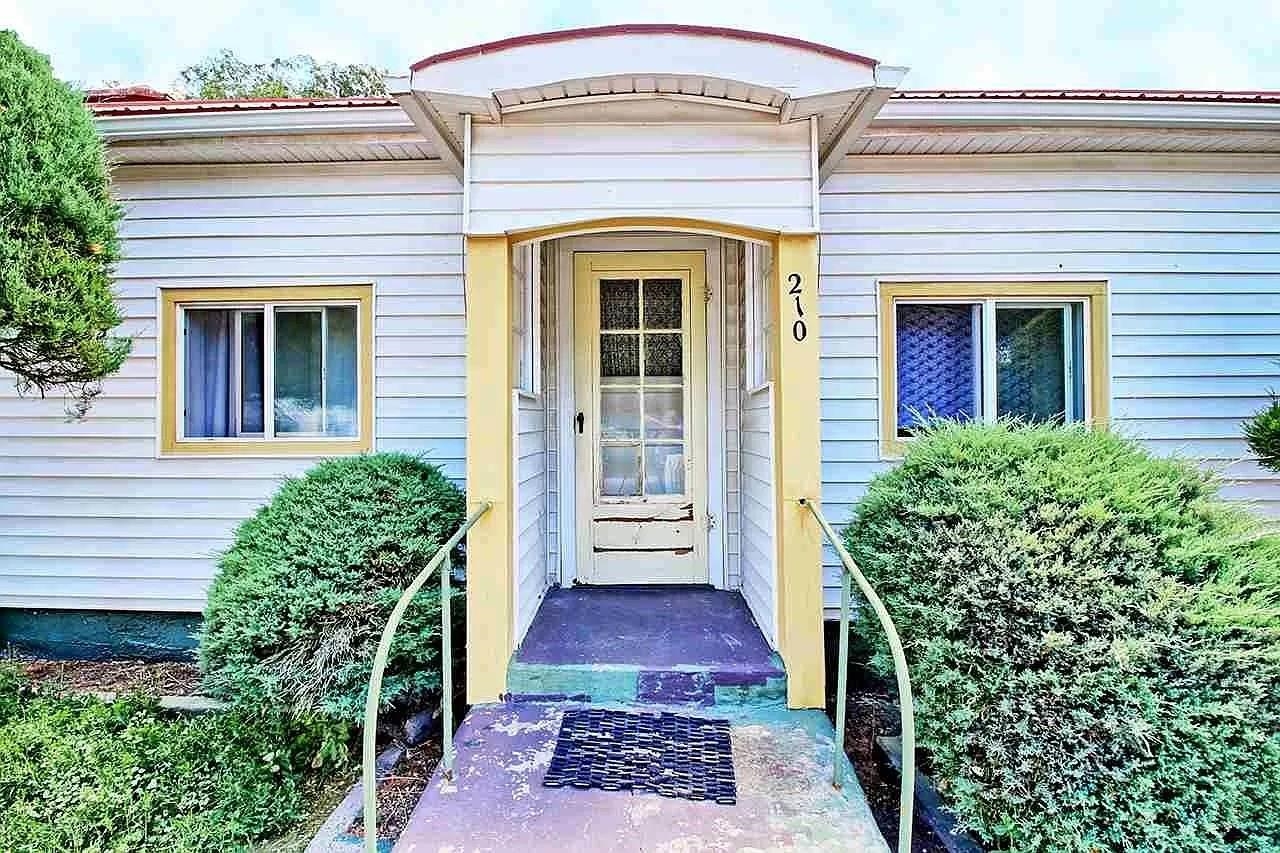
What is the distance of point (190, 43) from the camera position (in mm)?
15945

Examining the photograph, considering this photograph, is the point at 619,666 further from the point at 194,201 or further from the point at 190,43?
the point at 190,43

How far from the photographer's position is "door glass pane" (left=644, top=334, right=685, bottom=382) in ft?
14.8

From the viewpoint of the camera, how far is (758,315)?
379cm

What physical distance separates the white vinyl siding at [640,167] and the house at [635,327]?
87 cm

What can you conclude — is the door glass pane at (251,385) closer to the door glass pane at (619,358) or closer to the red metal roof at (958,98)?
the red metal roof at (958,98)

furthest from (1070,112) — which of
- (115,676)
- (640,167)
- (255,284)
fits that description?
(115,676)

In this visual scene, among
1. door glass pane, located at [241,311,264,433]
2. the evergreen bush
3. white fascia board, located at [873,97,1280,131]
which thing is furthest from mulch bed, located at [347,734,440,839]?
white fascia board, located at [873,97,1280,131]

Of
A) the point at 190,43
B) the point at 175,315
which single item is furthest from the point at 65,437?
the point at 190,43

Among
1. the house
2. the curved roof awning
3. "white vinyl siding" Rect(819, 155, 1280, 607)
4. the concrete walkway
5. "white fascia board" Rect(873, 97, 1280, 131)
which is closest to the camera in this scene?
the concrete walkway

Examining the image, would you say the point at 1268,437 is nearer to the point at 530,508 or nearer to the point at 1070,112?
the point at 1070,112

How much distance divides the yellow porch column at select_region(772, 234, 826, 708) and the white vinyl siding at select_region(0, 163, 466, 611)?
224cm

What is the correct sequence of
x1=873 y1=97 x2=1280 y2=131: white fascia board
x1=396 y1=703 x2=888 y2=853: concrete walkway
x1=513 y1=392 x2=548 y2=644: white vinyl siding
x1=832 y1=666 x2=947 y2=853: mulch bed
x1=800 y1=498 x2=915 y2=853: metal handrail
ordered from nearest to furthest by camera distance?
1. x1=800 y1=498 x2=915 y2=853: metal handrail
2. x1=396 y1=703 x2=888 y2=853: concrete walkway
3. x1=832 y1=666 x2=947 y2=853: mulch bed
4. x1=513 y1=392 x2=548 y2=644: white vinyl siding
5. x1=873 y1=97 x2=1280 y2=131: white fascia board

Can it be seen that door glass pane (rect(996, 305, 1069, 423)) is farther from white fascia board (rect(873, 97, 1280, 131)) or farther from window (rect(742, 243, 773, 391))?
window (rect(742, 243, 773, 391))

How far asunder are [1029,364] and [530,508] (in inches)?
127
